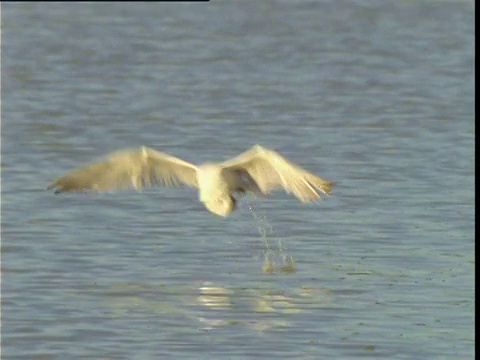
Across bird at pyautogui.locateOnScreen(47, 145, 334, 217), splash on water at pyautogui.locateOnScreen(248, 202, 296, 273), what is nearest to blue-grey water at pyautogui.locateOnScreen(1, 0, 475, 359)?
splash on water at pyautogui.locateOnScreen(248, 202, 296, 273)

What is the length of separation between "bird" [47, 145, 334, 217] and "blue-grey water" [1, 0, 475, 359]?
0.56m

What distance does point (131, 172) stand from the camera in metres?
9.23

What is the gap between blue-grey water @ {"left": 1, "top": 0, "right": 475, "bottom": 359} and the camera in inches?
325

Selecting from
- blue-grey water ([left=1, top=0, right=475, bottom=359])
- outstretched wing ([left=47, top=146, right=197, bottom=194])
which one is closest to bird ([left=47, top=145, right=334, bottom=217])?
outstretched wing ([left=47, top=146, right=197, bottom=194])

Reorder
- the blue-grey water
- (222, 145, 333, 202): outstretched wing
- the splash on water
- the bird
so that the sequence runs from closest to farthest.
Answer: the blue-grey water → (222, 145, 333, 202): outstretched wing → the bird → the splash on water

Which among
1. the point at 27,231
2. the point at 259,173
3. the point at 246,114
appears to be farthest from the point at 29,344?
the point at 246,114

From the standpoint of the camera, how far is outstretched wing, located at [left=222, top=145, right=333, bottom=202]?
875 centimetres

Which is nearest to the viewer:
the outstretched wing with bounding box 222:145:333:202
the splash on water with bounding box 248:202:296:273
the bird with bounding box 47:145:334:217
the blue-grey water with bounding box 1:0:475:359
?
the blue-grey water with bounding box 1:0:475:359

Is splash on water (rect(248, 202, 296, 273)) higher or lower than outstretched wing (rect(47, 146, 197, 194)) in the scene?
lower

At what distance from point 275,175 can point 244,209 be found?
268 cm

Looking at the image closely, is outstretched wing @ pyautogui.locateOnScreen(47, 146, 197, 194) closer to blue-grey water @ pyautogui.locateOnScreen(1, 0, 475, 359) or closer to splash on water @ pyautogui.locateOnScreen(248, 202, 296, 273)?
blue-grey water @ pyautogui.locateOnScreen(1, 0, 475, 359)

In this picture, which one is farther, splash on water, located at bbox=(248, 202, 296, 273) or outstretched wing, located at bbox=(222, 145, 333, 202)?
splash on water, located at bbox=(248, 202, 296, 273)

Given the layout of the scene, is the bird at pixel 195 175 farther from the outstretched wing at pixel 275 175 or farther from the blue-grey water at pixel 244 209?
the blue-grey water at pixel 244 209

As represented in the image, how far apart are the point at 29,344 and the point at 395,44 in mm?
14598
